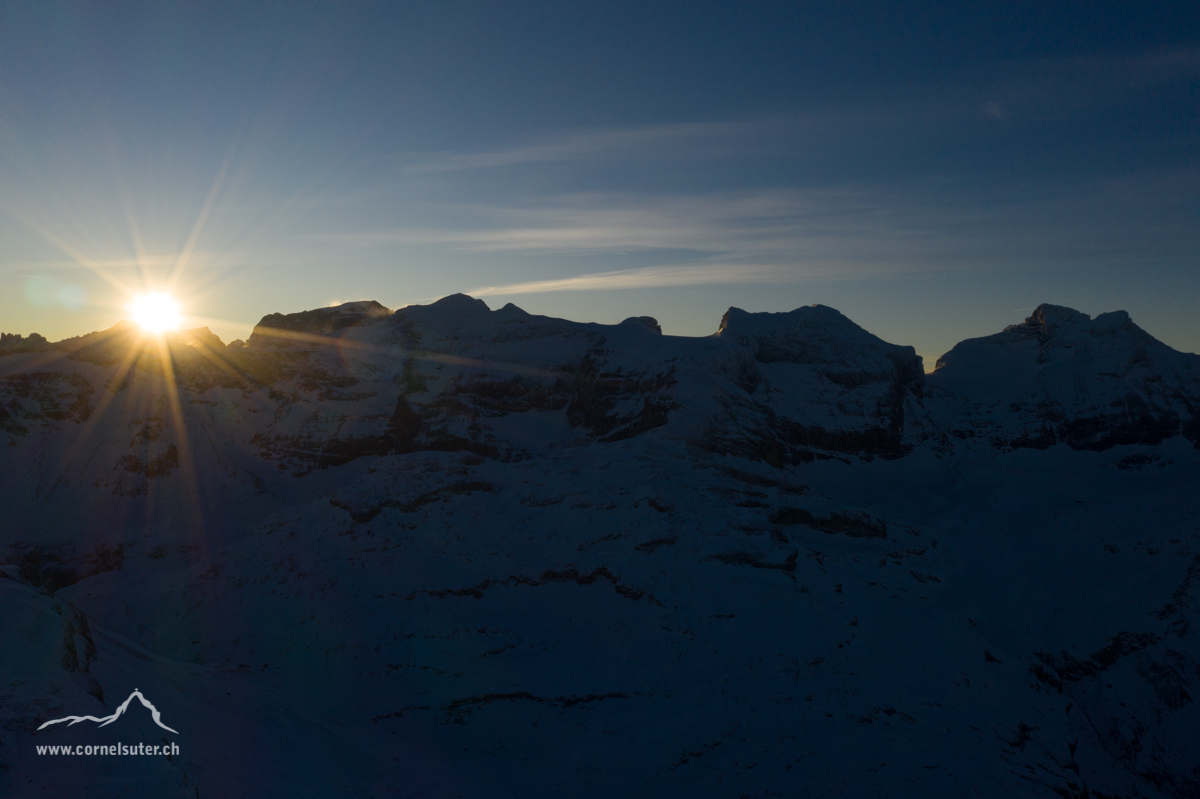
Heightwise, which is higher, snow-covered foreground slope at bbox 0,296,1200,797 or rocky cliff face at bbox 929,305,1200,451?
rocky cliff face at bbox 929,305,1200,451

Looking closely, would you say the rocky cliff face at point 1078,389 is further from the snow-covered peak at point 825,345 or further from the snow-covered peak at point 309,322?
the snow-covered peak at point 309,322

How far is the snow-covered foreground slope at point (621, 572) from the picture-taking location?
35.6m

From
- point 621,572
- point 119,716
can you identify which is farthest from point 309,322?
point 119,716

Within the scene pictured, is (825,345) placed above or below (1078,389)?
above

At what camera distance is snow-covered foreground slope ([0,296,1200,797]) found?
3559cm

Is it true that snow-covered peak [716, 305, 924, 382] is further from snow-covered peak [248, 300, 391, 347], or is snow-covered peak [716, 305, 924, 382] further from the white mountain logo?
the white mountain logo

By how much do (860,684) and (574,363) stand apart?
75046mm

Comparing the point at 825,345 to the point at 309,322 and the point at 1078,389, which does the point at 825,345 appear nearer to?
the point at 1078,389

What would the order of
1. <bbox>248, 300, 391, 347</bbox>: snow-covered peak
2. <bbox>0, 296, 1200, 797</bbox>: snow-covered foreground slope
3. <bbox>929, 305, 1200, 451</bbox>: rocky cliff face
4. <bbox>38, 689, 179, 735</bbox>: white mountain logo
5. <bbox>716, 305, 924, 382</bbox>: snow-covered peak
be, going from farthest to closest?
<bbox>248, 300, 391, 347</bbox>: snow-covered peak < <bbox>716, 305, 924, 382</bbox>: snow-covered peak < <bbox>929, 305, 1200, 451</bbox>: rocky cliff face < <bbox>0, 296, 1200, 797</bbox>: snow-covered foreground slope < <bbox>38, 689, 179, 735</bbox>: white mountain logo

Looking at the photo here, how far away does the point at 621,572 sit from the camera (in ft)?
168

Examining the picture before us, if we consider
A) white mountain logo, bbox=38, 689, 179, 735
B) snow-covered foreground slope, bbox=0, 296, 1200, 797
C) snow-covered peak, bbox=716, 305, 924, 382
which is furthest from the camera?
snow-covered peak, bbox=716, 305, 924, 382

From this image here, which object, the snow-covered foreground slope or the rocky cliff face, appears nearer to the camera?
the snow-covered foreground slope

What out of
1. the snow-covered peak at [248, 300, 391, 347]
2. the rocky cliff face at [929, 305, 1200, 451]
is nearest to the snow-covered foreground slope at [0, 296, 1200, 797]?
the rocky cliff face at [929, 305, 1200, 451]

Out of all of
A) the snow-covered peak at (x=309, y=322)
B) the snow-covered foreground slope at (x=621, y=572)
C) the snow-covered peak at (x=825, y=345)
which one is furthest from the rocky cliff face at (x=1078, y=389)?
the snow-covered peak at (x=309, y=322)
